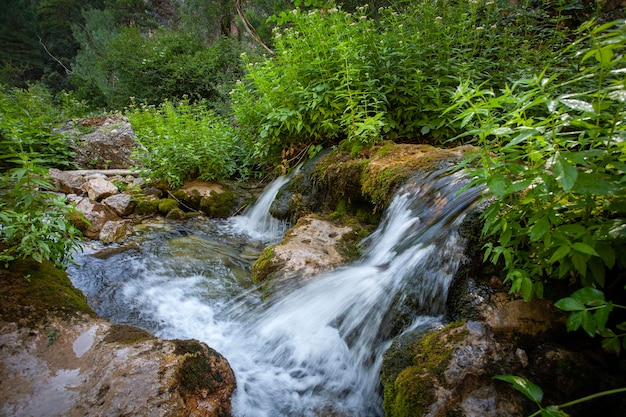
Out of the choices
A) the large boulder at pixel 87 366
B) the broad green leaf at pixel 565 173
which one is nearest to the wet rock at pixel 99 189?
the large boulder at pixel 87 366

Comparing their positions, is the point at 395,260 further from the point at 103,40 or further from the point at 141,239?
the point at 103,40

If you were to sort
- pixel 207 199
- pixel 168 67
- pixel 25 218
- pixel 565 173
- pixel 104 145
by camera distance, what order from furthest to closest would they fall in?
pixel 168 67
pixel 104 145
pixel 207 199
pixel 25 218
pixel 565 173

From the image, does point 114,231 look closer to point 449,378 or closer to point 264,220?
point 264,220

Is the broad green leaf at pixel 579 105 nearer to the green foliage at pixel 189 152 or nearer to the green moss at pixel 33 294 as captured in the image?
the green moss at pixel 33 294

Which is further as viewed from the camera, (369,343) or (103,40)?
(103,40)

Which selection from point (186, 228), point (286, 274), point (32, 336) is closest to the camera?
point (32, 336)

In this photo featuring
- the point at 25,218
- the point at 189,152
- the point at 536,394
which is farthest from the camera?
the point at 189,152

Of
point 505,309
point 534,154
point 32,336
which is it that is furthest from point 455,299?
point 32,336

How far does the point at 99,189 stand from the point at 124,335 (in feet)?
14.0

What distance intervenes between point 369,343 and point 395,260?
72 cm

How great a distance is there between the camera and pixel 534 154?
1515 millimetres

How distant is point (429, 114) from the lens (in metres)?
4.62

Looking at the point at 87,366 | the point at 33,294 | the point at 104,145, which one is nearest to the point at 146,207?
the point at 104,145

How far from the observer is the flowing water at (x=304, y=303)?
2166 mm
